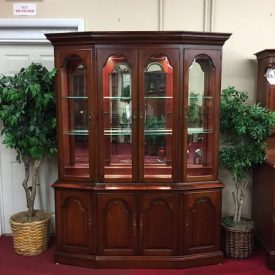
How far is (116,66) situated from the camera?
291 cm

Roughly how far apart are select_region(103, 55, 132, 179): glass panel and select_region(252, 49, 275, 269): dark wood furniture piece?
1.29 m

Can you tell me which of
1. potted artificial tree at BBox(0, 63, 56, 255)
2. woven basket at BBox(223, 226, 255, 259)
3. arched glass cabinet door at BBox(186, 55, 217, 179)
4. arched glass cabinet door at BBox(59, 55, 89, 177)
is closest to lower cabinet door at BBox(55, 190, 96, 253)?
arched glass cabinet door at BBox(59, 55, 89, 177)

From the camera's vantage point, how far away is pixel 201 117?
9.93 feet

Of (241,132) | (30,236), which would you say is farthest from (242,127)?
(30,236)

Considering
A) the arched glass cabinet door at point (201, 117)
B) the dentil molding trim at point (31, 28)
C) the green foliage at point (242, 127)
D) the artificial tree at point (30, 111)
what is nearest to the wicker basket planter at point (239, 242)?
the green foliage at point (242, 127)

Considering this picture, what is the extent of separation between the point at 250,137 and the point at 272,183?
514mm

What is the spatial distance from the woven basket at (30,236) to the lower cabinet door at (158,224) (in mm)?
1027

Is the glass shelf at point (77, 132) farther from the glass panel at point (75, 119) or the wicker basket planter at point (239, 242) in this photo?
the wicker basket planter at point (239, 242)

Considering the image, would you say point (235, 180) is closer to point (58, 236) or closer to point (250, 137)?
point (250, 137)

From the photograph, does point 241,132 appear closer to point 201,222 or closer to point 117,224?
point 201,222

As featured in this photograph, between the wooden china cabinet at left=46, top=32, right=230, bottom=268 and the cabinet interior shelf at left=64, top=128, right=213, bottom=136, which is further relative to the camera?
the cabinet interior shelf at left=64, top=128, right=213, bottom=136

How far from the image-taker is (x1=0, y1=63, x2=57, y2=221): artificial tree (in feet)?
9.70

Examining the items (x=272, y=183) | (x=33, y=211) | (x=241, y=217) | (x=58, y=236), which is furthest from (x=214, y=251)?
(x=33, y=211)

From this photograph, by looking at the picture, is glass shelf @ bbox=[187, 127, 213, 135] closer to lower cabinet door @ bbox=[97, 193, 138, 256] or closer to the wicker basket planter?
lower cabinet door @ bbox=[97, 193, 138, 256]
